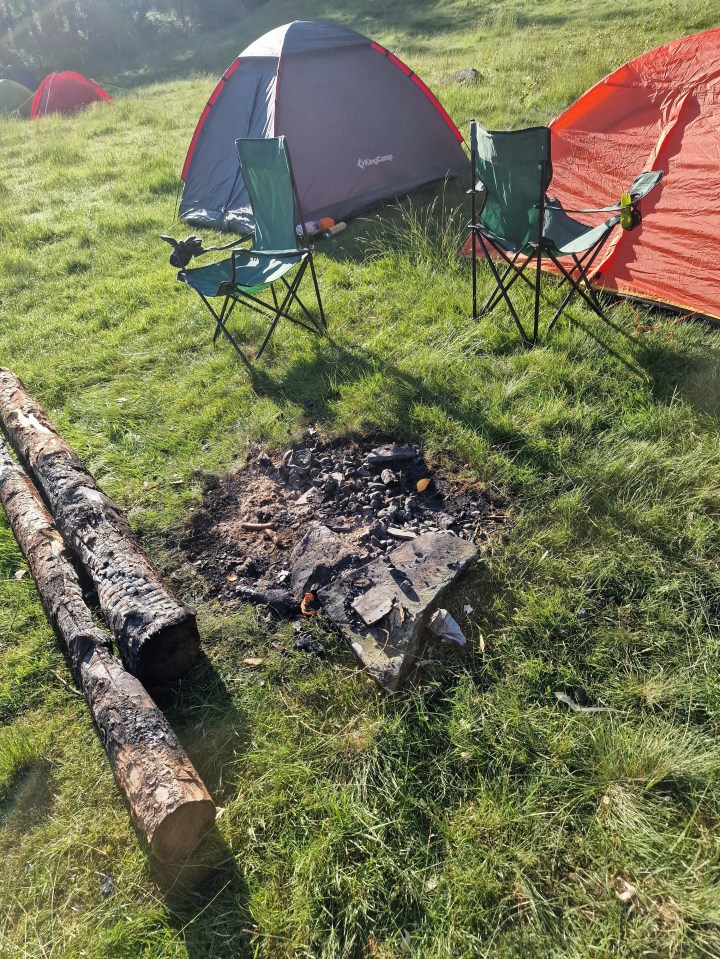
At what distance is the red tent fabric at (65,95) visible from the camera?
14.9 m

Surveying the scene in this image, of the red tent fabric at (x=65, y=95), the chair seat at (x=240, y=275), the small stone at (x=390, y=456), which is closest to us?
the small stone at (x=390, y=456)

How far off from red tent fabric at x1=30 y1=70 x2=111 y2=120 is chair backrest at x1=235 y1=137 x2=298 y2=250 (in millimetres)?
13004

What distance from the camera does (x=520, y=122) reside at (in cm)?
743

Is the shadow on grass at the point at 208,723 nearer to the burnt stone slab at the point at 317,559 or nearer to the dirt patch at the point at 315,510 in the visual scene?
the dirt patch at the point at 315,510

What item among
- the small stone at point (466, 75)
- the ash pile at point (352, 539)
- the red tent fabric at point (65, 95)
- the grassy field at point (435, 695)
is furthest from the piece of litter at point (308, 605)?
the red tent fabric at point (65, 95)

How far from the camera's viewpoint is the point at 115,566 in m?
2.87

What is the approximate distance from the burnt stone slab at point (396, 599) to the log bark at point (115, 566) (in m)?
0.68

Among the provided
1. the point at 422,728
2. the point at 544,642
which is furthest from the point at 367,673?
the point at 544,642

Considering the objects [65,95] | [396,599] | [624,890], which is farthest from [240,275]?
[65,95]

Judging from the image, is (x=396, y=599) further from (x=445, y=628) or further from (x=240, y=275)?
(x=240, y=275)

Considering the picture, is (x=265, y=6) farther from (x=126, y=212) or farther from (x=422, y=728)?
(x=422, y=728)

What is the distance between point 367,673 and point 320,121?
584 centimetres

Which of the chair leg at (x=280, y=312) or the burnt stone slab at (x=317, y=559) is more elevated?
the chair leg at (x=280, y=312)

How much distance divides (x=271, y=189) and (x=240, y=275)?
0.76 meters
